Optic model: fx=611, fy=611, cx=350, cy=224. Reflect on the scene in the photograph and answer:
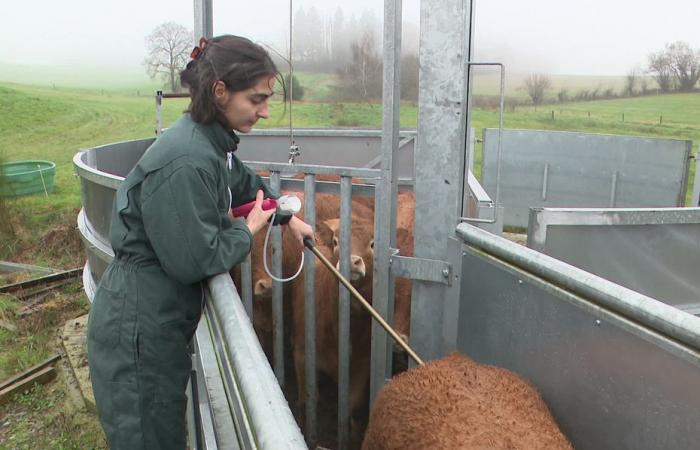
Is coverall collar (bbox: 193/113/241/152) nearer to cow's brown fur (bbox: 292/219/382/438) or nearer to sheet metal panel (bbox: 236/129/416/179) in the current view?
cow's brown fur (bbox: 292/219/382/438)

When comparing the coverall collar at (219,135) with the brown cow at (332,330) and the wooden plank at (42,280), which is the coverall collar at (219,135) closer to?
the brown cow at (332,330)

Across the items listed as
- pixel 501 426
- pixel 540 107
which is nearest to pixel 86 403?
pixel 501 426

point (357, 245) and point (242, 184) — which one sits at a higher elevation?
point (242, 184)

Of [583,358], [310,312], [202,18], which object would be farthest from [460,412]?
[202,18]

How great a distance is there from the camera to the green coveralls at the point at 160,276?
201cm

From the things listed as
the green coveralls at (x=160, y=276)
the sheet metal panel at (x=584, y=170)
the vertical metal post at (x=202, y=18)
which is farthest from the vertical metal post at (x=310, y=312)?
the sheet metal panel at (x=584, y=170)

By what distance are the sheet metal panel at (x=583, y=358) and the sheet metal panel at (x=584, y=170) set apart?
8.30 metres

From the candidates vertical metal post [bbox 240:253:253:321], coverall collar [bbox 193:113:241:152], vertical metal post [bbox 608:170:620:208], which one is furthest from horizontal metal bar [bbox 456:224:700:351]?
vertical metal post [bbox 608:170:620:208]

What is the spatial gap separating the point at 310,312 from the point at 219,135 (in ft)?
5.62

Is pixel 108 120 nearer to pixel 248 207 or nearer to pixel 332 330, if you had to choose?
pixel 332 330

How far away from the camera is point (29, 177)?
13.2m

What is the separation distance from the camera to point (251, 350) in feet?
4.23

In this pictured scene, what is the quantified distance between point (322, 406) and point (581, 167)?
847 cm

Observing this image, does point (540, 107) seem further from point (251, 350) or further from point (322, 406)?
point (251, 350)
